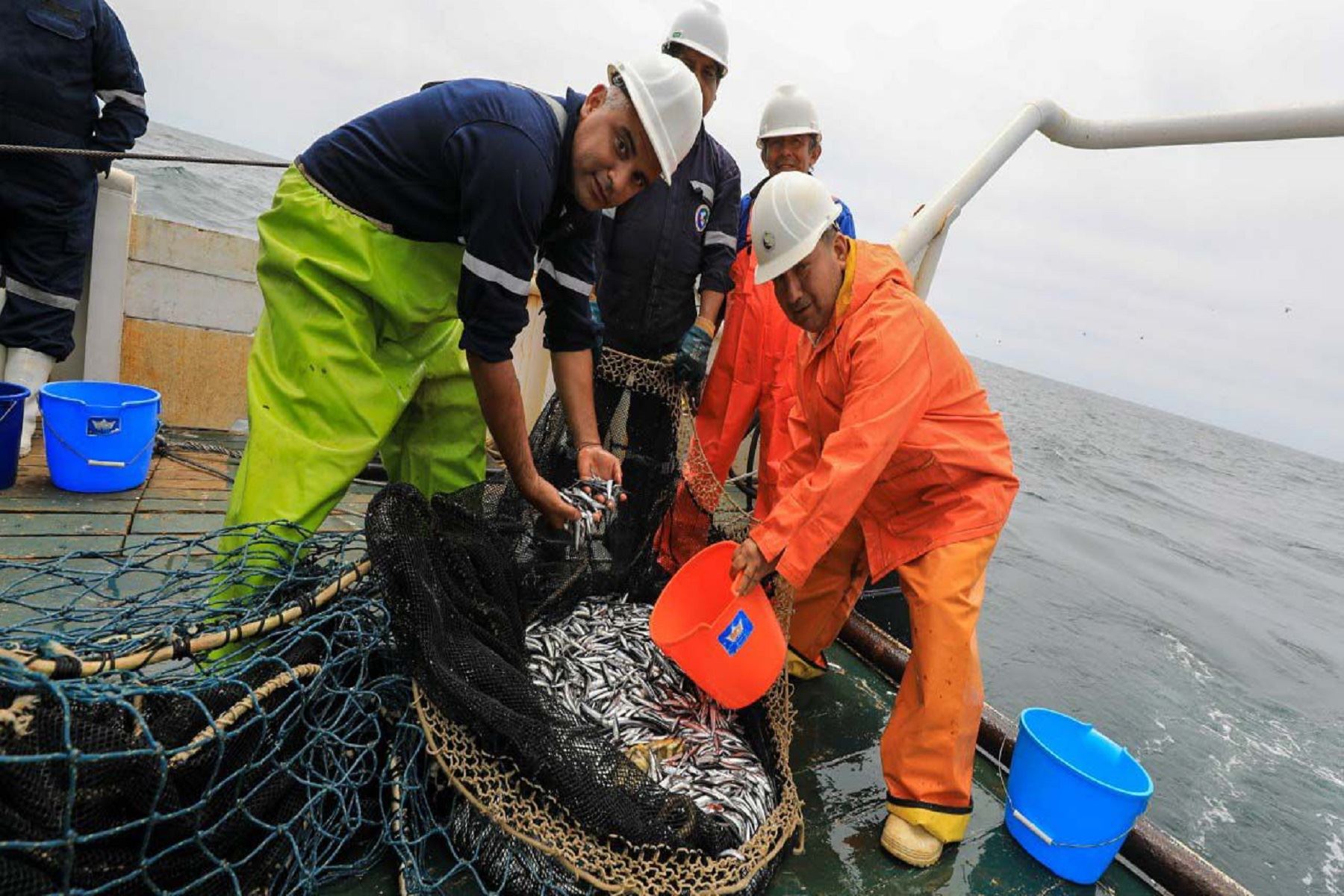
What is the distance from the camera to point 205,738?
1.70m

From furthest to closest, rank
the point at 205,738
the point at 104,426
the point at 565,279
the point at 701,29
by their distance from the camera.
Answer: the point at 104,426 < the point at 701,29 < the point at 565,279 < the point at 205,738

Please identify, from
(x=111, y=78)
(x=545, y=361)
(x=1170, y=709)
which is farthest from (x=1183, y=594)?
(x=111, y=78)

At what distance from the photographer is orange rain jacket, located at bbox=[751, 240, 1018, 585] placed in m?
2.82

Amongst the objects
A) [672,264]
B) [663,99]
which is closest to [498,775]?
[663,99]

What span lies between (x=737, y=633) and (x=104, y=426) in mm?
3871

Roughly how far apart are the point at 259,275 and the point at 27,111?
3239 millimetres

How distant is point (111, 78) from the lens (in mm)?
4637

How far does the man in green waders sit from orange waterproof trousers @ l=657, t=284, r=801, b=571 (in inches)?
57.0

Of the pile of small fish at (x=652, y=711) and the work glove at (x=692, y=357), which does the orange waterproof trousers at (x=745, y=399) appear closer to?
the work glove at (x=692, y=357)

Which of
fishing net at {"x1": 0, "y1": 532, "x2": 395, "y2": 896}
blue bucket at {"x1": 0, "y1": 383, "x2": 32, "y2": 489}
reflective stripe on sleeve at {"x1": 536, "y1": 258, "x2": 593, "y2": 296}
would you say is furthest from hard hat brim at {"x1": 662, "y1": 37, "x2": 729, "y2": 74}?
blue bucket at {"x1": 0, "y1": 383, "x2": 32, "y2": 489}

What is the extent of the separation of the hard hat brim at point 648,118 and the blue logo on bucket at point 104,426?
3.67 m

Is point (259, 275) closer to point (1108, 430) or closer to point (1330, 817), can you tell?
point (1330, 817)

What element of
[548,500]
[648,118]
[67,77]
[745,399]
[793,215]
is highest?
[648,118]

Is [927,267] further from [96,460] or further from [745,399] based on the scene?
[96,460]
